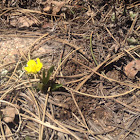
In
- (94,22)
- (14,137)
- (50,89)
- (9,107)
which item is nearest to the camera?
(14,137)

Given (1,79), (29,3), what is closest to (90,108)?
(1,79)

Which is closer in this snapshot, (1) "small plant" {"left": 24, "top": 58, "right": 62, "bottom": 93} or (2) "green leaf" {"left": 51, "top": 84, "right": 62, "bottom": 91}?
(1) "small plant" {"left": 24, "top": 58, "right": 62, "bottom": 93}

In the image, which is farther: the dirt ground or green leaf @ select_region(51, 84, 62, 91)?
green leaf @ select_region(51, 84, 62, 91)

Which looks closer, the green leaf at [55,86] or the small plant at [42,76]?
the small plant at [42,76]

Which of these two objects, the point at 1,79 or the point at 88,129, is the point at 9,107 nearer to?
the point at 1,79
